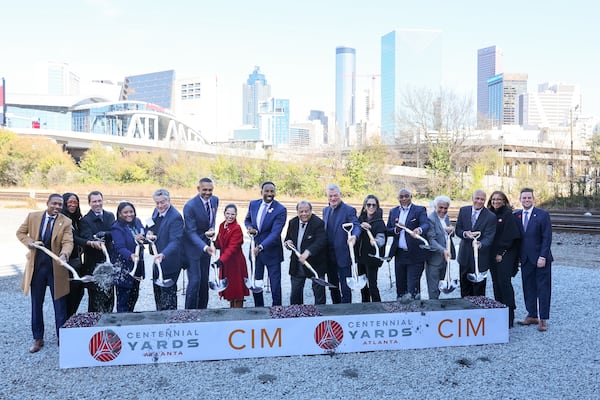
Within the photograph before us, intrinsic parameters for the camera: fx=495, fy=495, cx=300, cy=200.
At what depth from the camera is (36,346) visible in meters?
5.67

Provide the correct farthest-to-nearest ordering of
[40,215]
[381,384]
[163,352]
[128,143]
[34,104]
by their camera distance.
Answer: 1. [34,104]
2. [128,143]
3. [40,215]
4. [163,352]
5. [381,384]

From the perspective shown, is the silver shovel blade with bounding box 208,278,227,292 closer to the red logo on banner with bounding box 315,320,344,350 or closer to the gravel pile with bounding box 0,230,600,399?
the gravel pile with bounding box 0,230,600,399

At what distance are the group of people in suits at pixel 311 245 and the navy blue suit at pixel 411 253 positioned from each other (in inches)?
0.5

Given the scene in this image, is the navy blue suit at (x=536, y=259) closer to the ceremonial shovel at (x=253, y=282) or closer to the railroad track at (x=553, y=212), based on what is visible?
the ceremonial shovel at (x=253, y=282)

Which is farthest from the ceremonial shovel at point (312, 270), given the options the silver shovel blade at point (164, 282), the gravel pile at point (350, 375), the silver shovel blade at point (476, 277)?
the silver shovel blade at point (476, 277)

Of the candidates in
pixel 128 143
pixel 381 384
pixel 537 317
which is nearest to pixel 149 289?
pixel 381 384

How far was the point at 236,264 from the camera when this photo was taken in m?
6.69

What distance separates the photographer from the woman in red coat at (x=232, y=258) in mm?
6555

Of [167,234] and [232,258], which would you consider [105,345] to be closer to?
[167,234]

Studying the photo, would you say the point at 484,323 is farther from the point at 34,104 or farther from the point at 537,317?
the point at 34,104

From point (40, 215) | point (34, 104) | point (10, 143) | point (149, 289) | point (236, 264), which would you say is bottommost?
point (149, 289)

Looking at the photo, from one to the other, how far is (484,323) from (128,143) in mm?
51332

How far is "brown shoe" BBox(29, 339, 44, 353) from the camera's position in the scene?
5.64 meters

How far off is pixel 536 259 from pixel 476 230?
87 cm
